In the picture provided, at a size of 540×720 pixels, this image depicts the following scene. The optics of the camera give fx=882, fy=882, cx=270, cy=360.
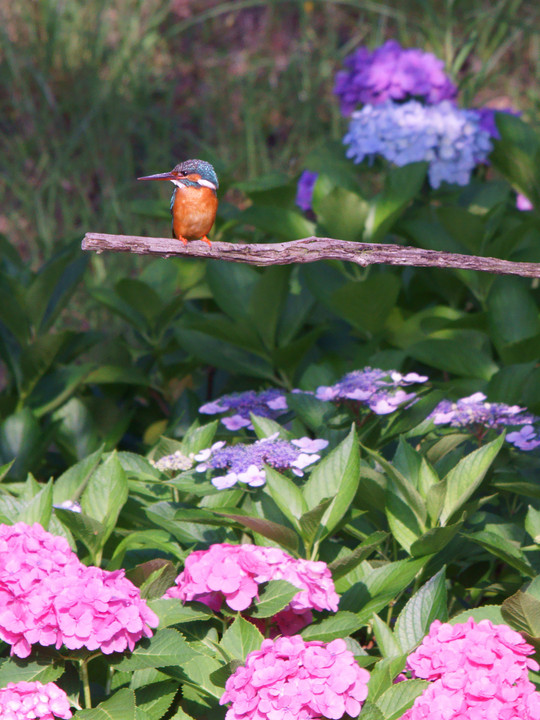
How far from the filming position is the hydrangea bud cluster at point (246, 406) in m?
2.02

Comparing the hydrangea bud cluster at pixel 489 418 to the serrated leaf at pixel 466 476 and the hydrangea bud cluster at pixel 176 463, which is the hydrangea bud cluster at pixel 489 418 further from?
the hydrangea bud cluster at pixel 176 463

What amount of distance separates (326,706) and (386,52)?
8.19 ft

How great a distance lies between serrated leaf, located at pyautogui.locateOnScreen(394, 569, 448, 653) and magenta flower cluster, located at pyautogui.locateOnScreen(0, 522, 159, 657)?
430 millimetres

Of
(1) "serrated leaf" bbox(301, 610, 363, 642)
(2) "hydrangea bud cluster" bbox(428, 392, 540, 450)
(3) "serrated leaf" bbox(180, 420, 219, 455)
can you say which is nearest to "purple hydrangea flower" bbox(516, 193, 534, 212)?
(2) "hydrangea bud cluster" bbox(428, 392, 540, 450)

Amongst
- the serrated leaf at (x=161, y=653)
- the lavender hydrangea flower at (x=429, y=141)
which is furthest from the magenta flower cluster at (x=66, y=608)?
the lavender hydrangea flower at (x=429, y=141)

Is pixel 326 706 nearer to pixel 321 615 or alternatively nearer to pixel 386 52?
pixel 321 615

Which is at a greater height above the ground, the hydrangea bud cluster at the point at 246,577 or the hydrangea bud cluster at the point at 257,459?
the hydrangea bud cluster at the point at 257,459

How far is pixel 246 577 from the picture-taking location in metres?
1.44

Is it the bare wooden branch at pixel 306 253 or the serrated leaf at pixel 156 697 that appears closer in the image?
the bare wooden branch at pixel 306 253

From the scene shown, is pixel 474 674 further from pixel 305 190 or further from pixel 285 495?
pixel 305 190

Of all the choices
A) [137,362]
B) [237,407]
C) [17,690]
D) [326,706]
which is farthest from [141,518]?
[137,362]

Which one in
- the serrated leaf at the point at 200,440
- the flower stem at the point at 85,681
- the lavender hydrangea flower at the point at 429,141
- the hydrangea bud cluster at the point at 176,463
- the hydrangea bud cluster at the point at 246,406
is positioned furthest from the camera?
the lavender hydrangea flower at the point at 429,141

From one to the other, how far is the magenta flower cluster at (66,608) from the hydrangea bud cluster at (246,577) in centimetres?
11

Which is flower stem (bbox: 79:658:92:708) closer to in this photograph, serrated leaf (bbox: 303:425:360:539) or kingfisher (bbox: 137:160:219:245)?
serrated leaf (bbox: 303:425:360:539)
